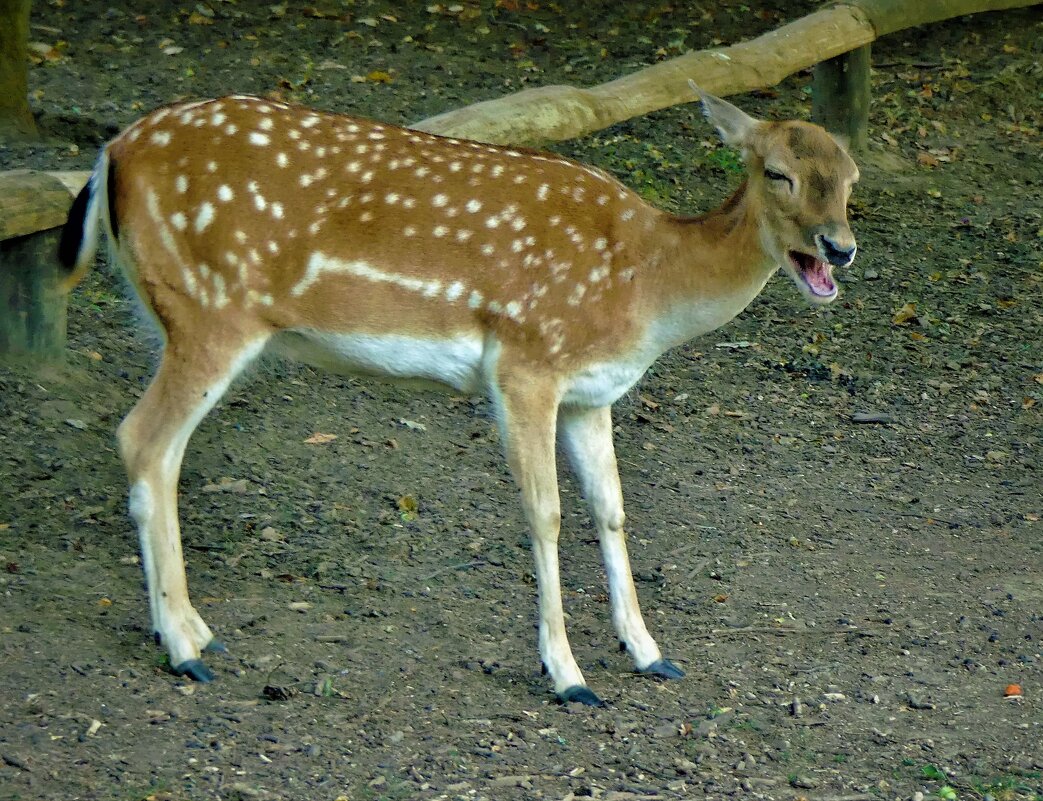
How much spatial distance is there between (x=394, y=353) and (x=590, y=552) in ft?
4.78

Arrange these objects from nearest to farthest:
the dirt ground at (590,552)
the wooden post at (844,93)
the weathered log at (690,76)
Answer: the dirt ground at (590,552) → the weathered log at (690,76) → the wooden post at (844,93)

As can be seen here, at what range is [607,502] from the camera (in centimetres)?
499

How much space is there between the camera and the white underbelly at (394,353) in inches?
185

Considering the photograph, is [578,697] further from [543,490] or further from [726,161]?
[726,161]

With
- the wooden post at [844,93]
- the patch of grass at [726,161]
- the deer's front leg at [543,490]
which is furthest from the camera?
the wooden post at [844,93]

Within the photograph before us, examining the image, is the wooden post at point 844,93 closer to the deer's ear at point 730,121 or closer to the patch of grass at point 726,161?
the patch of grass at point 726,161

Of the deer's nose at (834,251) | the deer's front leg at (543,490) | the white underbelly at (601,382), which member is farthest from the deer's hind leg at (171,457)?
the deer's nose at (834,251)

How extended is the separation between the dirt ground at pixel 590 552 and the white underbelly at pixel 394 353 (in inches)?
35.2

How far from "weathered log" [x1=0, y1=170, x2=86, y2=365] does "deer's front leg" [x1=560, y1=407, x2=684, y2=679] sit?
7.12 feet

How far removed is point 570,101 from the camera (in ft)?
24.4

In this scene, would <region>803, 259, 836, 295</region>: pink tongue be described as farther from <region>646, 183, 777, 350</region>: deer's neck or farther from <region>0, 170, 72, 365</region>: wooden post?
<region>0, 170, 72, 365</region>: wooden post

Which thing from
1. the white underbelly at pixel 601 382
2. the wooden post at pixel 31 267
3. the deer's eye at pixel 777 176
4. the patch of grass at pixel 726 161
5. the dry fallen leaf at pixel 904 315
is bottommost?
the dry fallen leaf at pixel 904 315

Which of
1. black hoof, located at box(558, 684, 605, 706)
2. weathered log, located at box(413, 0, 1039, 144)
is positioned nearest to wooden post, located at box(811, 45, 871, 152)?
weathered log, located at box(413, 0, 1039, 144)

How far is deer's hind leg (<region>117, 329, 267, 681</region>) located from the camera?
452 cm
